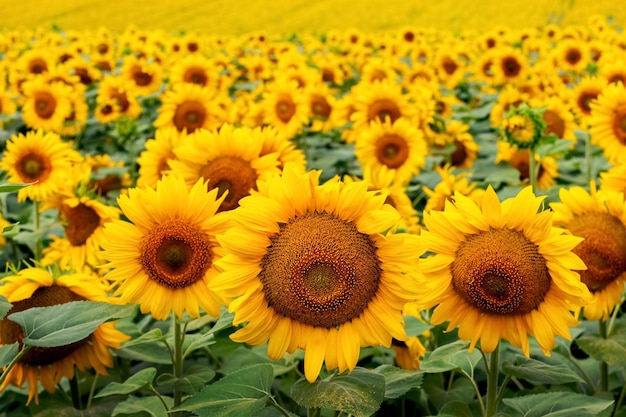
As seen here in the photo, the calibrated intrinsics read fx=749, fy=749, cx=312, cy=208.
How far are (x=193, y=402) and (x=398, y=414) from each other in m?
1.17

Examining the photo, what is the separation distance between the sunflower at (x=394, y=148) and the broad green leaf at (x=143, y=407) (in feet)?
7.86

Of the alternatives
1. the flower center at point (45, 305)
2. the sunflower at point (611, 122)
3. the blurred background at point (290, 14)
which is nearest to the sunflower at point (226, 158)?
the flower center at point (45, 305)

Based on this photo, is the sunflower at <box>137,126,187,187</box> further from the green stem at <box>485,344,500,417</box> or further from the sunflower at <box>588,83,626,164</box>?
the sunflower at <box>588,83,626,164</box>

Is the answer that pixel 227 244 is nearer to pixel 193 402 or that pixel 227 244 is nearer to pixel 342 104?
pixel 193 402

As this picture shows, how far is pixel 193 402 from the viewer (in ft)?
5.25

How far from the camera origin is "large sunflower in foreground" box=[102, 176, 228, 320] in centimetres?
195

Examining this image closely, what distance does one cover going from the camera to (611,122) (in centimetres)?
391

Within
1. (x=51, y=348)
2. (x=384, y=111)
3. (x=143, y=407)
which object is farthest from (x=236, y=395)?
(x=384, y=111)

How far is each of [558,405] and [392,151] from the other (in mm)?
2648

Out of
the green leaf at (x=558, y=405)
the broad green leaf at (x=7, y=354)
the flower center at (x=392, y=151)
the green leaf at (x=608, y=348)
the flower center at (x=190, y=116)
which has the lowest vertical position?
the green leaf at (x=558, y=405)

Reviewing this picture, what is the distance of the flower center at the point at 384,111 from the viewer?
15.6 ft

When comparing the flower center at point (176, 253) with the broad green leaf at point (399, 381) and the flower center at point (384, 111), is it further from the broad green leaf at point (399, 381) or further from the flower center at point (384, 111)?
the flower center at point (384, 111)

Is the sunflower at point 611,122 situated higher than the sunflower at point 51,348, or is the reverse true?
the sunflower at point 611,122

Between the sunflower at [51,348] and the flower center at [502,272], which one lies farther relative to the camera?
the sunflower at [51,348]
